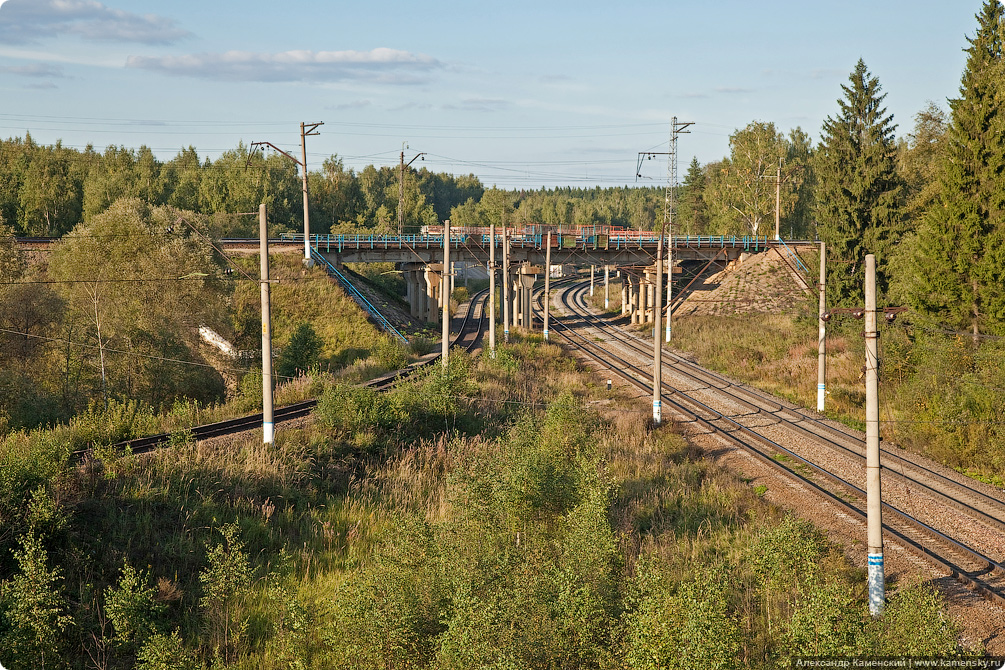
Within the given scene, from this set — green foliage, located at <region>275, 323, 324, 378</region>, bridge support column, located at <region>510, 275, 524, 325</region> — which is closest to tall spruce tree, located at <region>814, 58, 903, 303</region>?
bridge support column, located at <region>510, 275, 524, 325</region>

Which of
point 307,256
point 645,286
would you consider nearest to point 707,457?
point 307,256

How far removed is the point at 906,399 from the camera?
25672 millimetres

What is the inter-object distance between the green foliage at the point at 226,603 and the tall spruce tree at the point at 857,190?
3818cm

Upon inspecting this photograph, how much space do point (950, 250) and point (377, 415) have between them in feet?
68.3

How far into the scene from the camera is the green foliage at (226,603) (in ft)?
35.3

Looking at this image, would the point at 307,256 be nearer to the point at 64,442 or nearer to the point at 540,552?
the point at 64,442

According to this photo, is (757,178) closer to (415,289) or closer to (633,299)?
(633,299)

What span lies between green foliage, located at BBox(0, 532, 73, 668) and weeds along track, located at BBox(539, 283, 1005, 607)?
48.2 ft

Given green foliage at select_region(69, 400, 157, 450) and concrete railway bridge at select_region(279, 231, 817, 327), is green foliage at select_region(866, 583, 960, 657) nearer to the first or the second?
green foliage at select_region(69, 400, 157, 450)

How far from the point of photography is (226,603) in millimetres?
11734

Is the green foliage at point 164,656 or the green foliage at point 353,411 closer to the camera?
the green foliage at point 164,656

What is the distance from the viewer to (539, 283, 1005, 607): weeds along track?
14.9 meters

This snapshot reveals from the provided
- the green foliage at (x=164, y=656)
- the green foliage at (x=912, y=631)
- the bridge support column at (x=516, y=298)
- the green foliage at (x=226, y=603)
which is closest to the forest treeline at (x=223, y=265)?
the green foliage at (x=226, y=603)

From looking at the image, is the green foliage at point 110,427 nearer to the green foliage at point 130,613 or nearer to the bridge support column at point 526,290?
the green foliage at point 130,613
